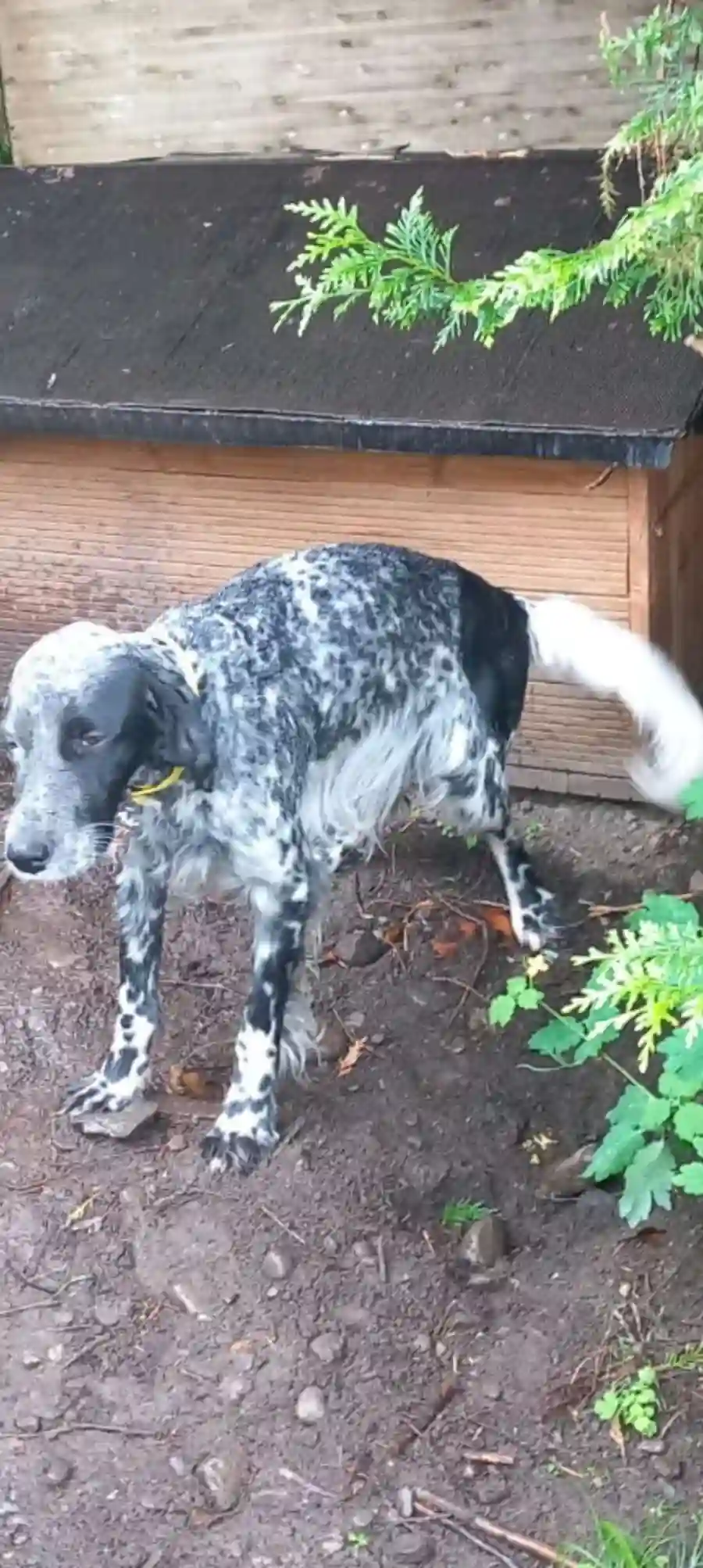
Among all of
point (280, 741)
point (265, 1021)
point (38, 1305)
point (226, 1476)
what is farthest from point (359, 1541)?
point (280, 741)

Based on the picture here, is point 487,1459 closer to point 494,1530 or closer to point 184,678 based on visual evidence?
point 494,1530

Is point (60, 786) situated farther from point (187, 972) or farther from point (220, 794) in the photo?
point (187, 972)

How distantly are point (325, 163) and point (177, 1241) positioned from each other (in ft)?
10.2

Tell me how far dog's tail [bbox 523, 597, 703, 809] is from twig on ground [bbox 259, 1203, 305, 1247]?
4.72 ft

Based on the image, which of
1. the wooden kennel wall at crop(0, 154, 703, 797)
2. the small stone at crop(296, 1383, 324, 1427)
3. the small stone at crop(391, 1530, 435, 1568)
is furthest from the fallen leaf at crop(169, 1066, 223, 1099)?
the wooden kennel wall at crop(0, 154, 703, 797)

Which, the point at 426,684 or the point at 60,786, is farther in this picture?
the point at 426,684

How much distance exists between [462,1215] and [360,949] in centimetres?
97

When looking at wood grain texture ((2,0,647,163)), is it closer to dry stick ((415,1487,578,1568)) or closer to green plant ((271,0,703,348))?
green plant ((271,0,703,348))

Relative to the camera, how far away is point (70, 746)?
2.92m

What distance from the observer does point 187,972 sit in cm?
404

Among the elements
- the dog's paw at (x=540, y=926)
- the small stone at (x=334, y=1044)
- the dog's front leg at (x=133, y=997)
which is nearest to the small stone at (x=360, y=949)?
the small stone at (x=334, y=1044)

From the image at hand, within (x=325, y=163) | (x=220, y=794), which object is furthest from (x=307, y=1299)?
(x=325, y=163)

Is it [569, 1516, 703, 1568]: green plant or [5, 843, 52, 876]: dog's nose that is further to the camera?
[5, 843, 52, 876]: dog's nose

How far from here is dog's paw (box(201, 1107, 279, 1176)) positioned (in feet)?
11.1
